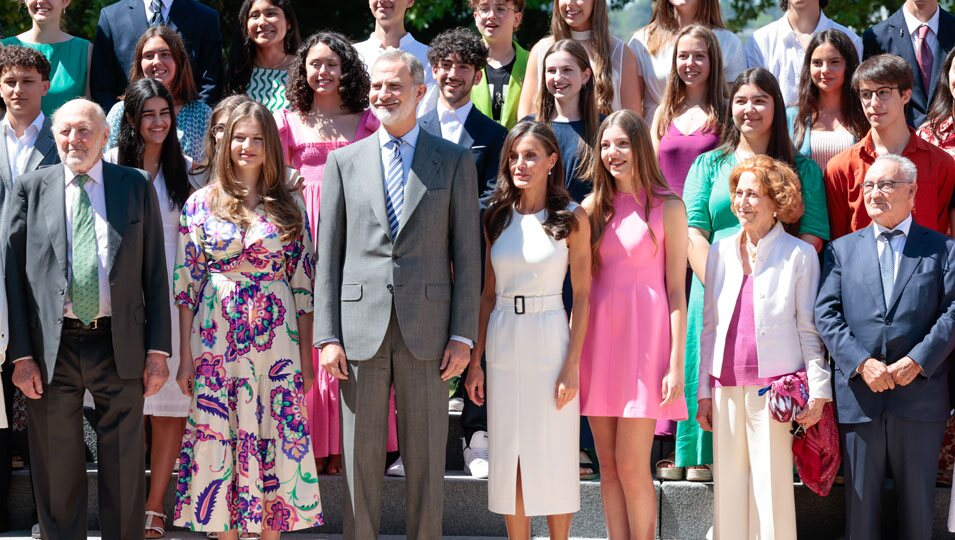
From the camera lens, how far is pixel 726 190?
235 inches

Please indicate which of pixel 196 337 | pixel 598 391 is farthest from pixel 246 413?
pixel 598 391

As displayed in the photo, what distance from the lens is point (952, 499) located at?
18.4 feet

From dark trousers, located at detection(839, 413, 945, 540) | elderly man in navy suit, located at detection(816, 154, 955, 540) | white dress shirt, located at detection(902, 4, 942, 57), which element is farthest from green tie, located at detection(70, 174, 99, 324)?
white dress shirt, located at detection(902, 4, 942, 57)

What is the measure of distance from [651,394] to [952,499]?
1.42m

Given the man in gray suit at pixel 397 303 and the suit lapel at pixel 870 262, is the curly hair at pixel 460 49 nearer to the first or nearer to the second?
the man in gray suit at pixel 397 303

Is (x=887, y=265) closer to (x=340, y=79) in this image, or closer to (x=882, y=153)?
(x=882, y=153)

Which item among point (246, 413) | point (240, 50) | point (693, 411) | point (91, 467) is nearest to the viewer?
point (246, 413)

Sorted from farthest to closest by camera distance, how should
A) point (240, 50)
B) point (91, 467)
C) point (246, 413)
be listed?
point (240, 50) < point (91, 467) < point (246, 413)

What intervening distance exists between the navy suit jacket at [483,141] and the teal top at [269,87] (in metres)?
1.04

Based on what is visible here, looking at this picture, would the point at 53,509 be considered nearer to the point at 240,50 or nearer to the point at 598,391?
the point at 598,391

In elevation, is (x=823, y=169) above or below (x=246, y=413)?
above

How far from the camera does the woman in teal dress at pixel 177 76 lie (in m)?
6.71

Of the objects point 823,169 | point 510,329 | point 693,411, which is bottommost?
point 693,411

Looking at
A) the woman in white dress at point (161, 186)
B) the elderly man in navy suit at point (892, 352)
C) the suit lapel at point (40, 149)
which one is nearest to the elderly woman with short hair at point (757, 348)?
the elderly man in navy suit at point (892, 352)
